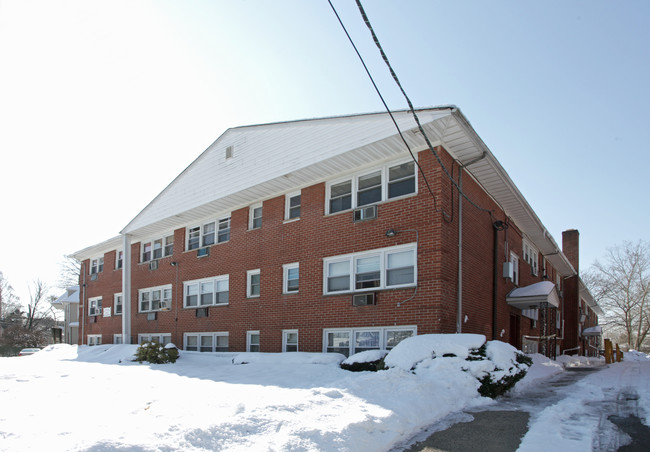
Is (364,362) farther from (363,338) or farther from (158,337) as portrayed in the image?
(158,337)

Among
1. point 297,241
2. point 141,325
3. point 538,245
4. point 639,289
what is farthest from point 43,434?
point 639,289

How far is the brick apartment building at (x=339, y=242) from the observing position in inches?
483

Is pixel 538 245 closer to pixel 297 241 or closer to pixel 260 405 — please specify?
pixel 297 241

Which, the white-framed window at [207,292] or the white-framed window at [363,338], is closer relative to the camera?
the white-framed window at [363,338]

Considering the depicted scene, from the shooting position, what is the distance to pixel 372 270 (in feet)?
43.1

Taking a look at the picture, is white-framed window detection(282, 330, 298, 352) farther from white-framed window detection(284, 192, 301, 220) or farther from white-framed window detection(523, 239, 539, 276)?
white-framed window detection(523, 239, 539, 276)

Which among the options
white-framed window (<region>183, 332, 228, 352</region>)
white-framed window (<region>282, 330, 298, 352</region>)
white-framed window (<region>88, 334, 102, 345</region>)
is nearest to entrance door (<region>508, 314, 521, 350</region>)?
white-framed window (<region>282, 330, 298, 352</region>)

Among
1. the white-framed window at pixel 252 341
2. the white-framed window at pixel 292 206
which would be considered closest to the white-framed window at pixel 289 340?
the white-framed window at pixel 252 341

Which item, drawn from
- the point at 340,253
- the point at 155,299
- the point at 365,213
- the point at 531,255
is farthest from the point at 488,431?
the point at 155,299

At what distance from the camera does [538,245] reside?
74.0 ft

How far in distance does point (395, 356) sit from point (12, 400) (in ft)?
20.5

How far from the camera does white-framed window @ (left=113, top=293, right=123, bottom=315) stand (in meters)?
24.3

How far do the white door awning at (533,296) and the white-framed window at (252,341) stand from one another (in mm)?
8601

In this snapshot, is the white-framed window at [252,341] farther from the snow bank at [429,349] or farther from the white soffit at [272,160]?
the snow bank at [429,349]
